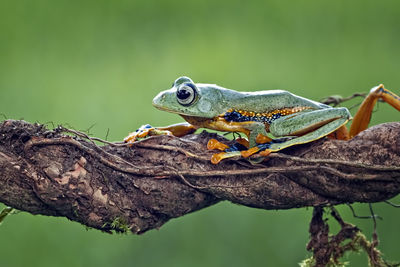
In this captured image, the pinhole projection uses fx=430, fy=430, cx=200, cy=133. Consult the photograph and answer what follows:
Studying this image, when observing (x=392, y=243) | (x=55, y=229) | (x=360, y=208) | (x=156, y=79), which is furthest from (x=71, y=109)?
(x=392, y=243)

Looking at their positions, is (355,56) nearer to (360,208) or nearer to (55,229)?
(360,208)

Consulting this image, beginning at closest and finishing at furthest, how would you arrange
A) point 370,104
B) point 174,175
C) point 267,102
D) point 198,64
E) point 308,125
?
1. point 174,175
2. point 308,125
3. point 267,102
4. point 370,104
5. point 198,64

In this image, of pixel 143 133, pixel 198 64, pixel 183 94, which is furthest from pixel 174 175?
pixel 198 64

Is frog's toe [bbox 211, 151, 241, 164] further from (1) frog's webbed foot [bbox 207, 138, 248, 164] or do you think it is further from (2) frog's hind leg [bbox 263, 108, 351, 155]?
(2) frog's hind leg [bbox 263, 108, 351, 155]

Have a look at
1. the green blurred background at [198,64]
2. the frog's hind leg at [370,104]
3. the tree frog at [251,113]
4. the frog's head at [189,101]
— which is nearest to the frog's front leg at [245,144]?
the tree frog at [251,113]

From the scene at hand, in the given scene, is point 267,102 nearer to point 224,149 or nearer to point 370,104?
point 224,149

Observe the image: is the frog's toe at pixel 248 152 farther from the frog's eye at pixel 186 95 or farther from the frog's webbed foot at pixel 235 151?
the frog's eye at pixel 186 95
